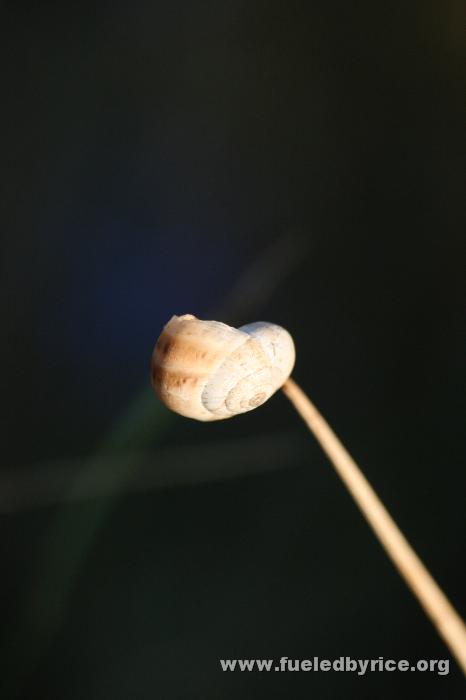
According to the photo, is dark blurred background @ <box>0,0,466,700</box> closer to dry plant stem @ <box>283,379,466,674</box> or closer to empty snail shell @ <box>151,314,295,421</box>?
dry plant stem @ <box>283,379,466,674</box>

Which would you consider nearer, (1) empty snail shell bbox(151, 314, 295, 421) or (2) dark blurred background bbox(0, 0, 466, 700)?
(1) empty snail shell bbox(151, 314, 295, 421)

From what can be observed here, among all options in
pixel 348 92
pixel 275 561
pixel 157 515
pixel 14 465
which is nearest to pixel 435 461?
pixel 275 561

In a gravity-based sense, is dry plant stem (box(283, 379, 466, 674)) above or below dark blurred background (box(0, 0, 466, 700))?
below

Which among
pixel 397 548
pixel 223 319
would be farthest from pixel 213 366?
pixel 397 548

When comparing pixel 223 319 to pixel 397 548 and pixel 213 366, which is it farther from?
pixel 397 548

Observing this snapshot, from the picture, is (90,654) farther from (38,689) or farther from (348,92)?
(348,92)

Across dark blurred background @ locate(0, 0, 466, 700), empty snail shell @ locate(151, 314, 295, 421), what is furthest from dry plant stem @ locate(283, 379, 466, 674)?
dark blurred background @ locate(0, 0, 466, 700)

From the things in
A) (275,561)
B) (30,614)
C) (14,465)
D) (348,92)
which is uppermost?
(348,92)

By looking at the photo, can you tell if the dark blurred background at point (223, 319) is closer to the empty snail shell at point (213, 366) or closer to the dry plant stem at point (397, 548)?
the dry plant stem at point (397, 548)
